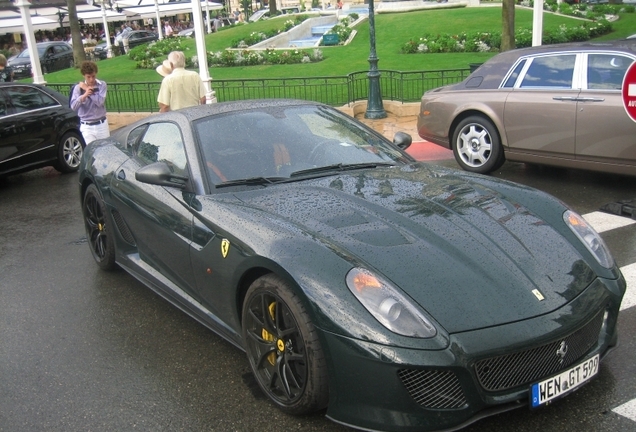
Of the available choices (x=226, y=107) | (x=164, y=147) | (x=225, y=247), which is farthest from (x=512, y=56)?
(x=225, y=247)

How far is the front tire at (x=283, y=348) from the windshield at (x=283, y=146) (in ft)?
3.31

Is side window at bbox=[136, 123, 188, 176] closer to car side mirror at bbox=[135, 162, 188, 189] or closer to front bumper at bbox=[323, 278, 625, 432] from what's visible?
car side mirror at bbox=[135, 162, 188, 189]

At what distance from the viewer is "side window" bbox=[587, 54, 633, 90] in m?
7.70

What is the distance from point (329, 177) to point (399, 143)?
1149 millimetres

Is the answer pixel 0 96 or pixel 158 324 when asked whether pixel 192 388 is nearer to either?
pixel 158 324

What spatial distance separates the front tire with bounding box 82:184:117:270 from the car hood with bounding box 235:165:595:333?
1.95 metres

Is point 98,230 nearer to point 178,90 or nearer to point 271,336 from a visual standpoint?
point 271,336

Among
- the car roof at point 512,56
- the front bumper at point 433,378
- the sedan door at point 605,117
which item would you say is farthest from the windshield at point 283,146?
the car roof at point 512,56

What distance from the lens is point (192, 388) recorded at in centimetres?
396

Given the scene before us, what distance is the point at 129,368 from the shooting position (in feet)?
13.9

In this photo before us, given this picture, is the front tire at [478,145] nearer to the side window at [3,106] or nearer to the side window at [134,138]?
the side window at [134,138]

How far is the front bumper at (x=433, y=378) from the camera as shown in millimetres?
2984

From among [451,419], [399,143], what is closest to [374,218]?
[451,419]

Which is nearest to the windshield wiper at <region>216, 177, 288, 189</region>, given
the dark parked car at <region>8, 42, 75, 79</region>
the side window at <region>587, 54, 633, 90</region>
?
the side window at <region>587, 54, 633, 90</region>
